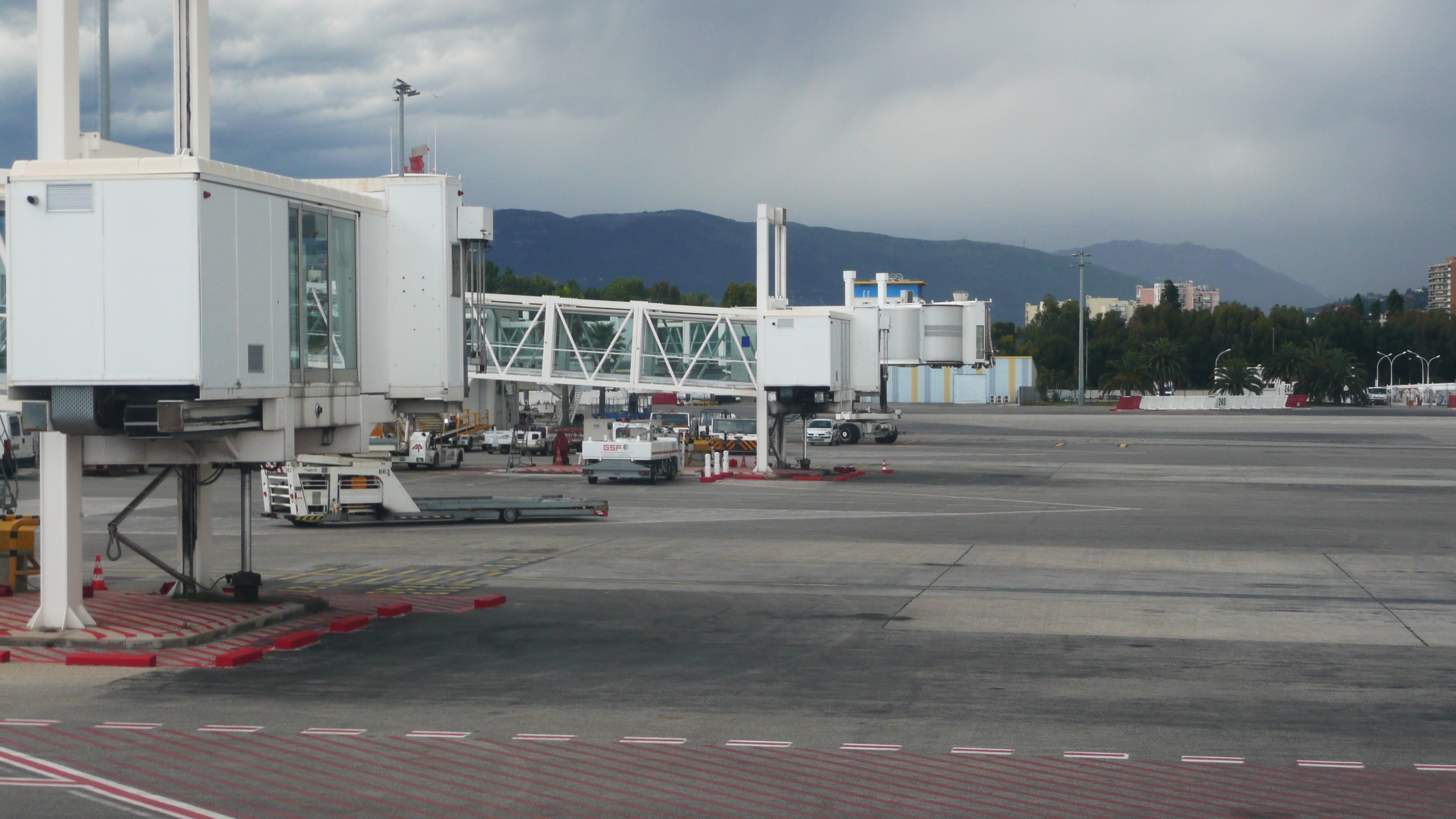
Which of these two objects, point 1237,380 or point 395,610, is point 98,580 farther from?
point 1237,380

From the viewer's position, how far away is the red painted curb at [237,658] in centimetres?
1507

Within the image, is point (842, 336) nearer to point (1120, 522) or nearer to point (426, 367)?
point (1120, 522)

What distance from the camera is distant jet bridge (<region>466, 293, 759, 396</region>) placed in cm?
5328

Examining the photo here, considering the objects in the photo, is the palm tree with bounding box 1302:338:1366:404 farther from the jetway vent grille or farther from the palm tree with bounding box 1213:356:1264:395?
the jetway vent grille

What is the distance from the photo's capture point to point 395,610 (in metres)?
18.7

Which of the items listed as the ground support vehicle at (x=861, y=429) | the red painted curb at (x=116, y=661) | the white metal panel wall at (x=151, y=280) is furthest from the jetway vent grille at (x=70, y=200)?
the ground support vehicle at (x=861, y=429)

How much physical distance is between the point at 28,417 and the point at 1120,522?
25.5 m

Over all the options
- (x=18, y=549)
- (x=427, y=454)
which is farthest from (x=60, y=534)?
(x=427, y=454)

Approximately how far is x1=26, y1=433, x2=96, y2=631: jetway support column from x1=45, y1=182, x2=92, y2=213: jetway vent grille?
2731 mm

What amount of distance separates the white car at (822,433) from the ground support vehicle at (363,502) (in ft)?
134

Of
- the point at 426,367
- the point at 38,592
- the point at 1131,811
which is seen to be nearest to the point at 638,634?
the point at 426,367

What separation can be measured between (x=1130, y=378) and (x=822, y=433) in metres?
110

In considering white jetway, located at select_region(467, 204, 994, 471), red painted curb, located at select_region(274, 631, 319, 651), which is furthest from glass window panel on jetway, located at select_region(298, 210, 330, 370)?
white jetway, located at select_region(467, 204, 994, 471)

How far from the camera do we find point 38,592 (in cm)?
2077
